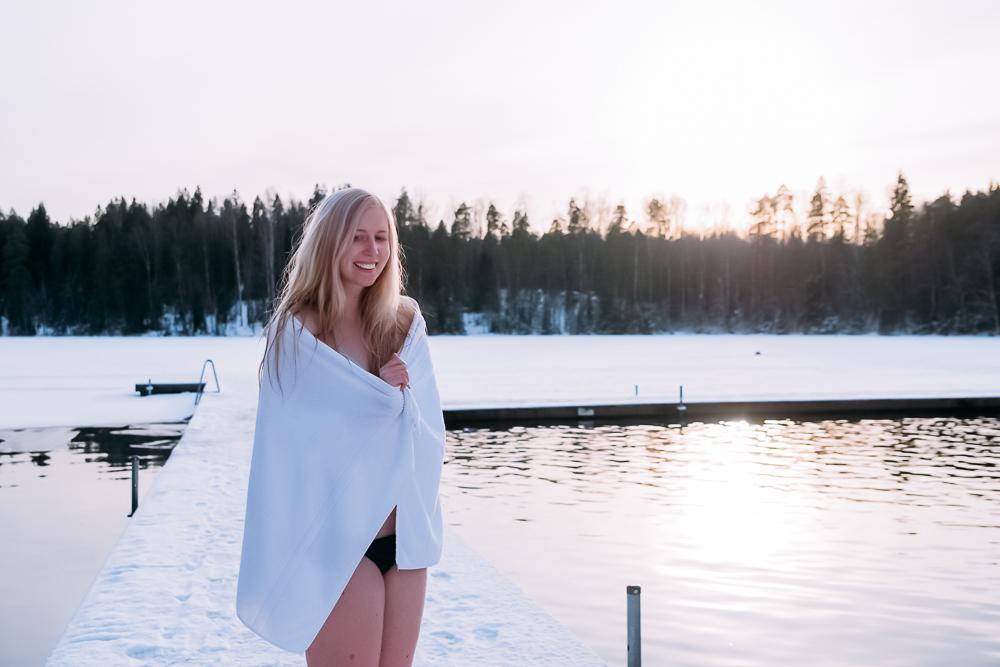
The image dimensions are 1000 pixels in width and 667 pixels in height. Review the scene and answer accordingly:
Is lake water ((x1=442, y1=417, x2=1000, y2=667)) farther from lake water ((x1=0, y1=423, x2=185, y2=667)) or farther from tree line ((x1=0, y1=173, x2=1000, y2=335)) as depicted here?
tree line ((x1=0, y1=173, x2=1000, y2=335))

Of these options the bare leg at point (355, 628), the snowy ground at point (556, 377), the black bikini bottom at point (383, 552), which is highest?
the black bikini bottom at point (383, 552)

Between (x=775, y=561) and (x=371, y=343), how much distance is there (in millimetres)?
6503

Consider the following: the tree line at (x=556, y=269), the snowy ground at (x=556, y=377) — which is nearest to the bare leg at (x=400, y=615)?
the snowy ground at (x=556, y=377)

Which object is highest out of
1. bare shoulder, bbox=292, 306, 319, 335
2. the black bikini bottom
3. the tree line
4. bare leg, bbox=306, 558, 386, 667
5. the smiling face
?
the tree line

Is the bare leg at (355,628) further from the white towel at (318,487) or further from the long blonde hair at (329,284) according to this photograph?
the long blonde hair at (329,284)

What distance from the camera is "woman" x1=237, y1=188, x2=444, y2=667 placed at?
1830mm

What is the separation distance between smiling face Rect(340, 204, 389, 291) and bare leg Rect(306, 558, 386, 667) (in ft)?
2.09

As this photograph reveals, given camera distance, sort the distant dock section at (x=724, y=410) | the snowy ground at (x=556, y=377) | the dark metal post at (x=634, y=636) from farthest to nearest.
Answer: the snowy ground at (x=556, y=377) < the distant dock section at (x=724, y=410) < the dark metal post at (x=634, y=636)

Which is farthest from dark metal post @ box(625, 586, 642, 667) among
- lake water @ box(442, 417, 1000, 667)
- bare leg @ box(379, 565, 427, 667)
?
bare leg @ box(379, 565, 427, 667)

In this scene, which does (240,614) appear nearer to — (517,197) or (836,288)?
(836,288)

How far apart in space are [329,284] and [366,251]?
0.11 metres

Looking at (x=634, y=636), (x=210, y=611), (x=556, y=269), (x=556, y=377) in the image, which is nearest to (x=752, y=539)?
(x=634, y=636)

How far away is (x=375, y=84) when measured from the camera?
1898 inches

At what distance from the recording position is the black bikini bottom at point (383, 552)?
188 centimetres
